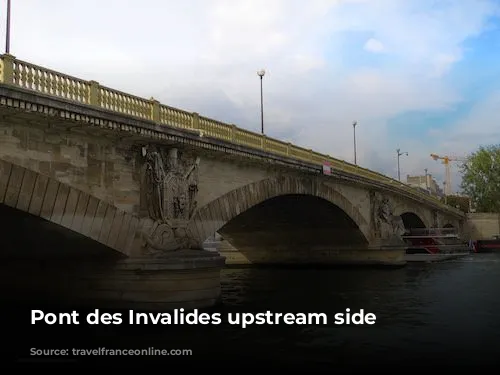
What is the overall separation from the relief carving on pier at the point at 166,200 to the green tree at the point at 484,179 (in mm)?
83985

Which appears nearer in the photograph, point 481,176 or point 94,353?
point 94,353

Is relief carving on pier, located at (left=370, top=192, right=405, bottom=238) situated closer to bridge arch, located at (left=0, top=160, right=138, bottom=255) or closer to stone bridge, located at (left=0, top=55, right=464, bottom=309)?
stone bridge, located at (left=0, top=55, right=464, bottom=309)

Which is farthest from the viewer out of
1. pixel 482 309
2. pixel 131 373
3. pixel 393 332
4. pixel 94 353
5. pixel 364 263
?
pixel 364 263

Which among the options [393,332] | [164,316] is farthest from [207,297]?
[393,332]

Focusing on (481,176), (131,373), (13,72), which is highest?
(481,176)

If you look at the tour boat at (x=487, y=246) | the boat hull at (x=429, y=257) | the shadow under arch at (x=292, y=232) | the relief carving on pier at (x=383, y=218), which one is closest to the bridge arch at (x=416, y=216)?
the boat hull at (x=429, y=257)

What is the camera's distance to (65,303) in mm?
20875

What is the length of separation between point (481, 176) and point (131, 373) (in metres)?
94.5

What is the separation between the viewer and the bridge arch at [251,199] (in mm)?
22641

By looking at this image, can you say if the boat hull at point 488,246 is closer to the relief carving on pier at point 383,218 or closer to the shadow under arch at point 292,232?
the relief carving on pier at point 383,218

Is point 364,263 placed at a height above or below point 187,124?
below

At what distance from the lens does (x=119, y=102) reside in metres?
19.0

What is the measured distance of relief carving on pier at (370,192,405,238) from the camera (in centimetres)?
4628

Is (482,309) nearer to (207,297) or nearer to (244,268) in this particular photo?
(207,297)
